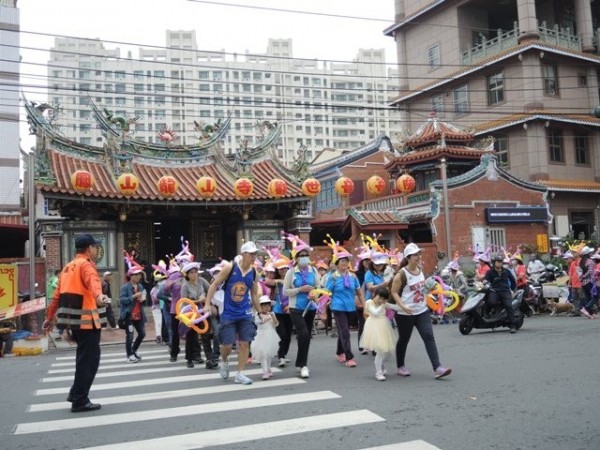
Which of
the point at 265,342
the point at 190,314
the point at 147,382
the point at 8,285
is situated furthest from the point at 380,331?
the point at 8,285

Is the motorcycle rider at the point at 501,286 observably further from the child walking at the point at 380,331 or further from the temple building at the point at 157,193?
the temple building at the point at 157,193

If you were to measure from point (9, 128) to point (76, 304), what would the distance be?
101 ft

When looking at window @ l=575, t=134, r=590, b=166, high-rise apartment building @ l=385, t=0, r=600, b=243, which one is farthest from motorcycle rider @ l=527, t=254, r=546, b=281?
window @ l=575, t=134, r=590, b=166

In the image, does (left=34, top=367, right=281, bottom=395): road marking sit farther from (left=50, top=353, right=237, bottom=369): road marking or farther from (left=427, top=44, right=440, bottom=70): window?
(left=427, top=44, right=440, bottom=70): window

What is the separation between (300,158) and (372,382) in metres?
13.7

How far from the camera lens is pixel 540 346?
10.3 meters

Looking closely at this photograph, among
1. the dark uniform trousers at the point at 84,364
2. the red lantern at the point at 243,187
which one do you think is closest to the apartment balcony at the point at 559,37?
the red lantern at the point at 243,187

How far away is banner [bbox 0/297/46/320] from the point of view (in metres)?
12.3

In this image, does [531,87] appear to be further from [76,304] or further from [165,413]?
[165,413]

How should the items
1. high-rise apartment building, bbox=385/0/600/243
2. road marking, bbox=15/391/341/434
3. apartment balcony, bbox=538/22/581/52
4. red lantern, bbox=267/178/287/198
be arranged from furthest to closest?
apartment balcony, bbox=538/22/581/52 < high-rise apartment building, bbox=385/0/600/243 < red lantern, bbox=267/178/287/198 < road marking, bbox=15/391/341/434

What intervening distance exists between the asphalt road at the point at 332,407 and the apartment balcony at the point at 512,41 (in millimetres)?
23983

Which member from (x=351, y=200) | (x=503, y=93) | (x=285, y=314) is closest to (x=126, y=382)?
(x=285, y=314)

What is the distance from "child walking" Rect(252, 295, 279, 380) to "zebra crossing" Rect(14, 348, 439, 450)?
0.81ft

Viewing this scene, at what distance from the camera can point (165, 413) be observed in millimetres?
6168
